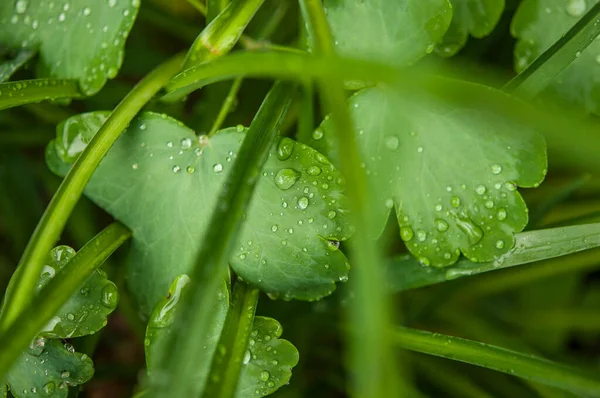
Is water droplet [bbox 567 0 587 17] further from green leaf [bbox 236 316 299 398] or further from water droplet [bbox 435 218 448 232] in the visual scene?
green leaf [bbox 236 316 299 398]

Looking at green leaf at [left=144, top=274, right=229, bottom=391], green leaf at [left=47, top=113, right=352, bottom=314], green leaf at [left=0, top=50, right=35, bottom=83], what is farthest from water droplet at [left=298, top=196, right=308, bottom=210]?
green leaf at [left=0, top=50, right=35, bottom=83]

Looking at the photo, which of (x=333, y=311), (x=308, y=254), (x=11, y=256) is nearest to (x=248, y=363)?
(x=308, y=254)

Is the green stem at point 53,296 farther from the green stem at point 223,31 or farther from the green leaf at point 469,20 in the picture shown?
the green leaf at point 469,20

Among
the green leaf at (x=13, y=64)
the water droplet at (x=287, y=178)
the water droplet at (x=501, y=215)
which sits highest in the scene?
the green leaf at (x=13, y=64)

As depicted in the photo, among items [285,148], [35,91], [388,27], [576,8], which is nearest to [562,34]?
[576,8]

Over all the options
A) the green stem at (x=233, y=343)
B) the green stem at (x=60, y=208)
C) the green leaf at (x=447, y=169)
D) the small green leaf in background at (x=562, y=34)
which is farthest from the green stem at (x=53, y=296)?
the small green leaf in background at (x=562, y=34)

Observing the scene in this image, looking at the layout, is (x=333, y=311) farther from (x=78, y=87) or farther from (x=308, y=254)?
(x=78, y=87)

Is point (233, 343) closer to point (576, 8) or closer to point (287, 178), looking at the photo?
point (287, 178)
